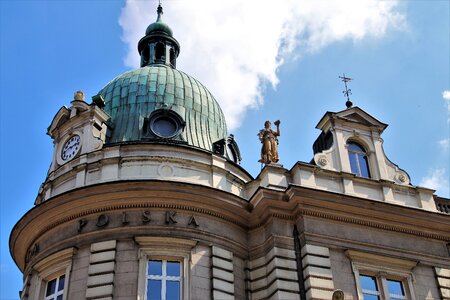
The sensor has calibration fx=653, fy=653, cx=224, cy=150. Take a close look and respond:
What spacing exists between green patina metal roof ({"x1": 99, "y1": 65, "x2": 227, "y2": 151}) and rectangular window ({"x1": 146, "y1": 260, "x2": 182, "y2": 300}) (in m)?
5.92

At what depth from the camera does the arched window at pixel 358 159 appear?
23.3 m

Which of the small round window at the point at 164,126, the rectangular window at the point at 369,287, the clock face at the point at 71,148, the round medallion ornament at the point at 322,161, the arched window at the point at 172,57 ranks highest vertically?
the arched window at the point at 172,57

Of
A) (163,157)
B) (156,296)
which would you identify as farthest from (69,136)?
(156,296)

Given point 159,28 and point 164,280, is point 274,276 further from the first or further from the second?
point 159,28

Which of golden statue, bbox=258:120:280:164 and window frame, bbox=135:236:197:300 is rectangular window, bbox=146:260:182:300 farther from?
golden statue, bbox=258:120:280:164

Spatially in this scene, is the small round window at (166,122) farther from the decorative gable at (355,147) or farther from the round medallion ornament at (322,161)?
the round medallion ornament at (322,161)

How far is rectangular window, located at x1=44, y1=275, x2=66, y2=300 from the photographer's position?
20.4 metres

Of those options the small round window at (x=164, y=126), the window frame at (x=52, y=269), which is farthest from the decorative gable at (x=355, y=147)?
the window frame at (x=52, y=269)

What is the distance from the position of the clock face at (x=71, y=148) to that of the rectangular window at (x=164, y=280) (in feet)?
19.4

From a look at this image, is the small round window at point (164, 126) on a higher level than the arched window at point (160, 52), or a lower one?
lower

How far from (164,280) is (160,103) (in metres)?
8.62

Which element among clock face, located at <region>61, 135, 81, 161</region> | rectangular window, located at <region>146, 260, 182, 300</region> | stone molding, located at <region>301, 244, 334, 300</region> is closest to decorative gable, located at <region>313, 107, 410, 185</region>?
stone molding, located at <region>301, 244, 334, 300</region>

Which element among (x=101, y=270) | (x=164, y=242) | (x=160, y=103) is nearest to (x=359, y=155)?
(x=160, y=103)

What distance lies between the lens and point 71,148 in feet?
78.6
